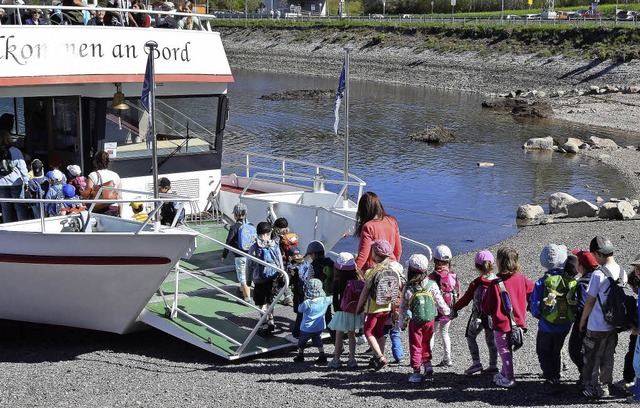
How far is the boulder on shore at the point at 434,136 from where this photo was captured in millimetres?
41094

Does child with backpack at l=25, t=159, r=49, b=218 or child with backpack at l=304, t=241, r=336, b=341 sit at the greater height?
child with backpack at l=25, t=159, r=49, b=218

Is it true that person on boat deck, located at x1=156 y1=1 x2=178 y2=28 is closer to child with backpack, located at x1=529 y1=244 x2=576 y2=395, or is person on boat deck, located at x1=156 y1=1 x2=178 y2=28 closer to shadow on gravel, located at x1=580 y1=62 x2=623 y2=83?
child with backpack, located at x1=529 y1=244 x2=576 y2=395

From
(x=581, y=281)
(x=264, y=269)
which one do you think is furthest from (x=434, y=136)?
(x=581, y=281)

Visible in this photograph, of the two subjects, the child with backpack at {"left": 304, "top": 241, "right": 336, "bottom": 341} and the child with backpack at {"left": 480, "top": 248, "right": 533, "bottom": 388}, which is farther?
the child with backpack at {"left": 304, "top": 241, "right": 336, "bottom": 341}

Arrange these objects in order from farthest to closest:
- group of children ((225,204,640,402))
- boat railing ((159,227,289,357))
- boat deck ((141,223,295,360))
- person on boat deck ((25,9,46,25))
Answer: person on boat deck ((25,9,46,25)) < boat deck ((141,223,295,360)) < boat railing ((159,227,289,357)) < group of children ((225,204,640,402))

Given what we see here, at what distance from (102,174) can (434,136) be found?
100ft

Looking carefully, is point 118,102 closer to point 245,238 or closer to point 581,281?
point 245,238

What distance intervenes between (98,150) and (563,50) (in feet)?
185

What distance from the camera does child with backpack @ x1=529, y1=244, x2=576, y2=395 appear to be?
8.44 meters

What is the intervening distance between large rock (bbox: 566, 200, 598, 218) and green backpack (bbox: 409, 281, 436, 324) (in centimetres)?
1503

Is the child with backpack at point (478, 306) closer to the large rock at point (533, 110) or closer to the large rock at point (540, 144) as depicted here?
the large rock at point (540, 144)

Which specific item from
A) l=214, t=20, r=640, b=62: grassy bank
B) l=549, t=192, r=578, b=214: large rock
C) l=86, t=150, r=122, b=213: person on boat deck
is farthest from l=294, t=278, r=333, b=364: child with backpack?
l=214, t=20, r=640, b=62: grassy bank

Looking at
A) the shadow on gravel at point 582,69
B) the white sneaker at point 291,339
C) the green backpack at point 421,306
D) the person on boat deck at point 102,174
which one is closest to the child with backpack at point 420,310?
the green backpack at point 421,306

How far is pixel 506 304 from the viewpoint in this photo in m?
8.74
